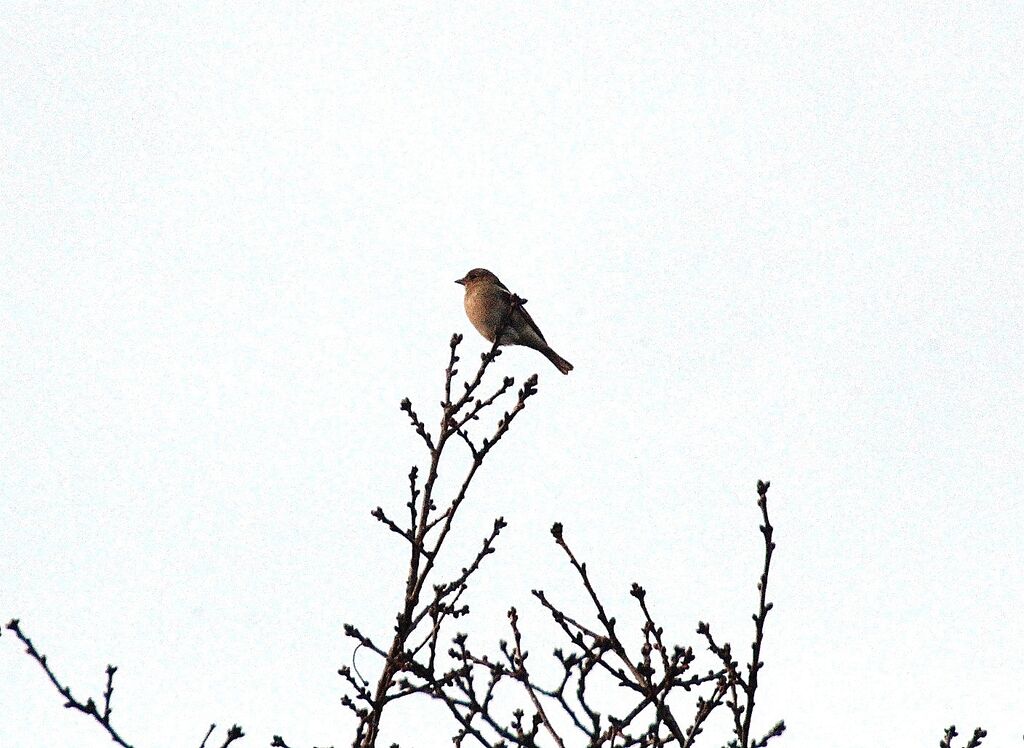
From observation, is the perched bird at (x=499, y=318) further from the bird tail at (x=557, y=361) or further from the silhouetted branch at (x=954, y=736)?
the silhouetted branch at (x=954, y=736)

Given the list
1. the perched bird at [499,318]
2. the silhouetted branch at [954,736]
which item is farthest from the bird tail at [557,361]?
the silhouetted branch at [954,736]

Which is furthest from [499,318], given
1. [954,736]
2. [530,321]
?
[954,736]

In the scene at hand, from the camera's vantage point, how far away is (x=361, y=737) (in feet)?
15.7

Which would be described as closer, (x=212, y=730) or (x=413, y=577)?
(x=212, y=730)

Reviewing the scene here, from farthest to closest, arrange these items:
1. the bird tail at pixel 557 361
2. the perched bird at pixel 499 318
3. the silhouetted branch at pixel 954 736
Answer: the bird tail at pixel 557 361 → the perched bird at pixel 499 318 → the silhouetted branch at pixel 954 736

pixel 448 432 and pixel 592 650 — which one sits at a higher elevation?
pixel 448 432

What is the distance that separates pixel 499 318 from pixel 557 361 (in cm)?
74

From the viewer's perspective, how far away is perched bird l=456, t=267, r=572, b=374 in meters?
11.5

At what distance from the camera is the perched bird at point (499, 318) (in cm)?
1152

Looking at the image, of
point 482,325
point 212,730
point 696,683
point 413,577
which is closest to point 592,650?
point 696,683

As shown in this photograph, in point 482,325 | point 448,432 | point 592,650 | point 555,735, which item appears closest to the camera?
point 555,735

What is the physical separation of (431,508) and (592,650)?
2.92ft

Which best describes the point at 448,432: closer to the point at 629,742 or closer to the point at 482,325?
the point at 629,742

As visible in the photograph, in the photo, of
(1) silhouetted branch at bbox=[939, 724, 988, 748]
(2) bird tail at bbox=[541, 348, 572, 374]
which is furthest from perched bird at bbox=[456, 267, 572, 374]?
(1) silhouetted branch at bbox=[939, 724, 988, 748]
